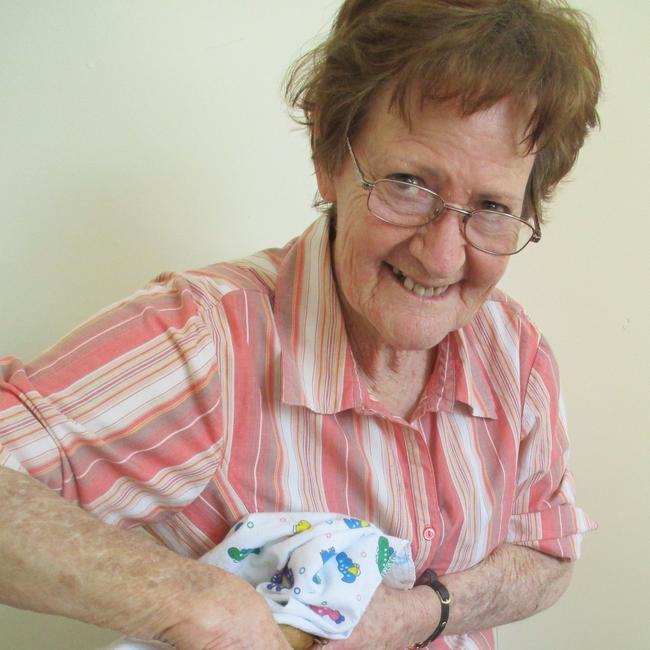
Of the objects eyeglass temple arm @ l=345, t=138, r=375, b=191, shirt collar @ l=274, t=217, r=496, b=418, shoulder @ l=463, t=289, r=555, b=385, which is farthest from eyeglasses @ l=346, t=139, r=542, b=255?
shoulder @ l=463, t=289, r=555, b=385

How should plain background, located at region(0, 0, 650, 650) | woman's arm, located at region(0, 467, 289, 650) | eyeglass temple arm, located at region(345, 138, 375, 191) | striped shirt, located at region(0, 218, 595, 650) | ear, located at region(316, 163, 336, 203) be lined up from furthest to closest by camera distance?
plain background, located at region(0, 0, 650, 650) < ear, located at region(316, 163, 336, 203) < eyeglass temple arm, located at region(345, 138, 375, 191) < striped shirt, located at region(0, 218, 595, 650) < woman's arm, located at region(0, 467, 289, 650)

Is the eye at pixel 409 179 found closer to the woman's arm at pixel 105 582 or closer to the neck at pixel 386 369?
the neck at pixel 386 369

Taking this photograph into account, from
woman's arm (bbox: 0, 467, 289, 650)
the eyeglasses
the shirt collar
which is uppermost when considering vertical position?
the eyeglasses

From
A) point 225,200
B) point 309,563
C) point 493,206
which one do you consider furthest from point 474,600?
point 225,200

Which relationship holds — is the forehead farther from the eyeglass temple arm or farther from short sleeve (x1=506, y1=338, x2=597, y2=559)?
short sleeve (x1=506, y1=338, x2=597, y2=559)

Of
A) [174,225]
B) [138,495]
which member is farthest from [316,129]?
[138,495]

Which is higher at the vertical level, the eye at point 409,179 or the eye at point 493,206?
the eye at point 409,179

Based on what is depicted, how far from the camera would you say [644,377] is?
1590mm

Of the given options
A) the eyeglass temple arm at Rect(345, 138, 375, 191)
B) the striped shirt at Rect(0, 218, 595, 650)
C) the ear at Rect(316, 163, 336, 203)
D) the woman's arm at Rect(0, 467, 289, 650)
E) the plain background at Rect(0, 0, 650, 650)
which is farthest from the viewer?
the plain background at Rect(0, 0, 650, 650)

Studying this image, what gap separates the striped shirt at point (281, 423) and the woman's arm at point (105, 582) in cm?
7

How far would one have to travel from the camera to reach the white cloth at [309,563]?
0.89 m

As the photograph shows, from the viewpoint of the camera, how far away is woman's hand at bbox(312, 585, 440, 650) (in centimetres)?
100

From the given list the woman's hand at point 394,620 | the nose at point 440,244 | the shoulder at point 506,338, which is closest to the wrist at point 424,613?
the woman's hand at point 394,620

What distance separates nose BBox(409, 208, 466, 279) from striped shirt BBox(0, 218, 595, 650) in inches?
7.5
